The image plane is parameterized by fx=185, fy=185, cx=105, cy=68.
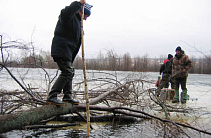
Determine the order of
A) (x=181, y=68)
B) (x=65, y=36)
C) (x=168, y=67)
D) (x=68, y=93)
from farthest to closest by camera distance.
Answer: (x=168, y=67) < (x=181, y=68) < (x=68, y=93) < (x=65, y=36)

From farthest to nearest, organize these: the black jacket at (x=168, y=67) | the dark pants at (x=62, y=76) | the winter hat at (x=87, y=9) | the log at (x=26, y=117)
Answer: the black jacket at (x=168, y=67)
the dark pants at (x=62, y=76)
the winter hat at (x=87, y=9)
the log at (x=26, y=117)

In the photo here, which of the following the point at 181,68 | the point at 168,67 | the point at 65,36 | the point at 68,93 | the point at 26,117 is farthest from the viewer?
the point at 168,67

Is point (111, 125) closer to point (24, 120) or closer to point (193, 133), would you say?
point (193, 133)

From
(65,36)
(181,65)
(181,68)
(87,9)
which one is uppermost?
(87,9)

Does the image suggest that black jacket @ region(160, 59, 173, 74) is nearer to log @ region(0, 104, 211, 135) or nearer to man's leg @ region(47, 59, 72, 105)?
log @ region(0, 104, 211, 135)

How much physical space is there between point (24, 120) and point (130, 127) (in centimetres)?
212

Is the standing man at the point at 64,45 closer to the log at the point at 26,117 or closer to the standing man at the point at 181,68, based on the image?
the log at the point at 26,117

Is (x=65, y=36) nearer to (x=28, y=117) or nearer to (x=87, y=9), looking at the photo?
(x=87, y=9)

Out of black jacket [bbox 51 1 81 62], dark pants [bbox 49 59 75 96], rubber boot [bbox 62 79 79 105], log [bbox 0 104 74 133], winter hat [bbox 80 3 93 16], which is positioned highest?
winter hat [bbox 80 3 93 16]

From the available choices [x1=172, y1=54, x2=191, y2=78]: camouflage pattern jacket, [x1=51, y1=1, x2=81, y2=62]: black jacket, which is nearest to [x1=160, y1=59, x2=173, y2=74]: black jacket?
[x1=172, y1=54, x2=191, y2=78]: camouflage pattern jacket

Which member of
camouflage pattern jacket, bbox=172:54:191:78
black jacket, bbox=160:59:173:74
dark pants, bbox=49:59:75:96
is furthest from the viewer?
black jacket, bbox=160:59:173:74

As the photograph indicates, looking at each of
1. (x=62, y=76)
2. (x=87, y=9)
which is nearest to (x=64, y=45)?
(x=62, y=76)

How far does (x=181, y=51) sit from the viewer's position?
6586mm

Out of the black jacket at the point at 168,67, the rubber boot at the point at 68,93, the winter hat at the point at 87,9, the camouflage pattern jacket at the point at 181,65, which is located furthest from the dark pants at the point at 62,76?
the black jacket at the point at 168,67
